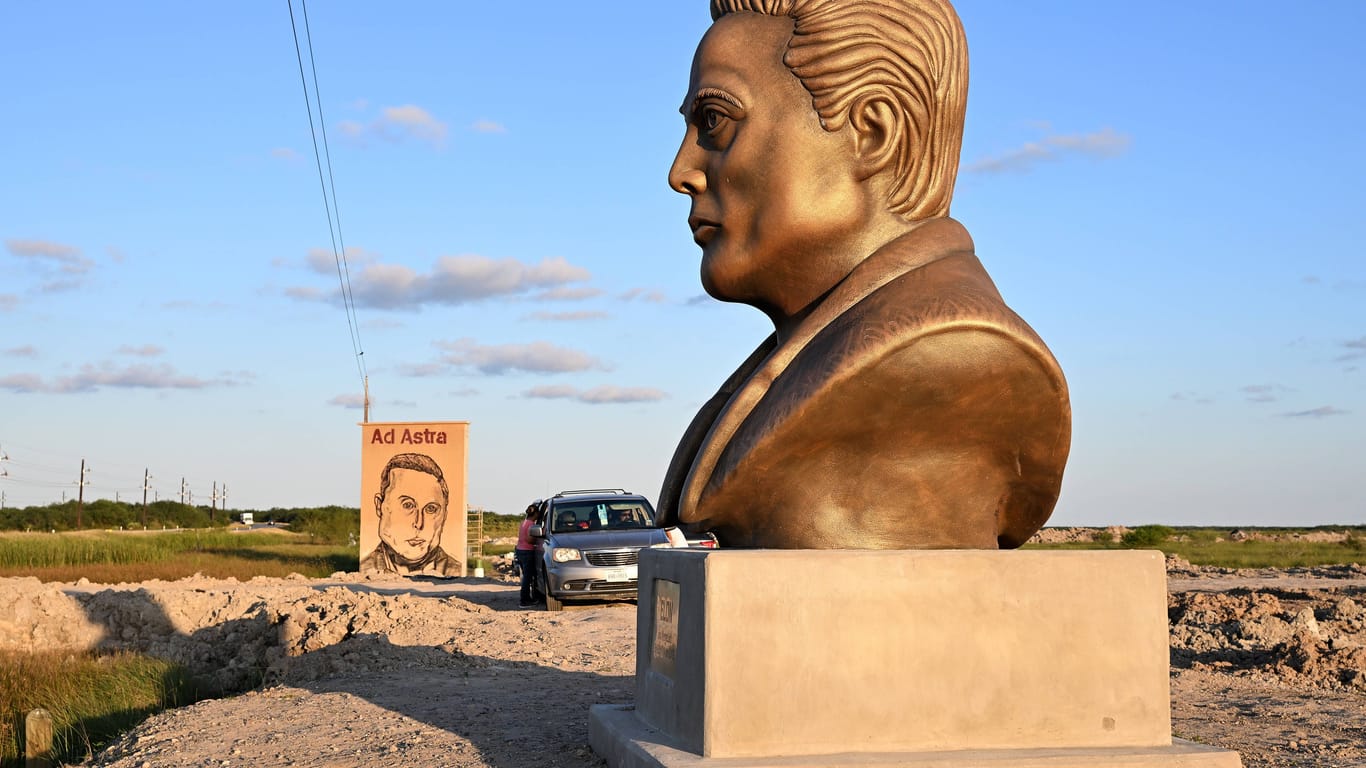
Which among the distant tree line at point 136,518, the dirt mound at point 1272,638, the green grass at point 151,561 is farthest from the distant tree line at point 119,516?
the dirt mound at point 1272,638

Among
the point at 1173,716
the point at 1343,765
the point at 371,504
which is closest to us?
the point at 1343,765

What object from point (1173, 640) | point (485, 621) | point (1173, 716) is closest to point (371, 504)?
point (485, 621)

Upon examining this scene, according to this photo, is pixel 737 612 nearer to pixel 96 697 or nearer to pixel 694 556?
pixel 694 556

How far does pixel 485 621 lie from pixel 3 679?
4.71 metres

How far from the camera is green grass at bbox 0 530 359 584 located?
886 inches

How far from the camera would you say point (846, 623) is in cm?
420

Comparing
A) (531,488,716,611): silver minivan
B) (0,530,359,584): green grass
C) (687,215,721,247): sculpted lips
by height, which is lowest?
(0,530,359,584): green grass

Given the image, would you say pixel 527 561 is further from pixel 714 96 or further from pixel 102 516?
pixel 102 516

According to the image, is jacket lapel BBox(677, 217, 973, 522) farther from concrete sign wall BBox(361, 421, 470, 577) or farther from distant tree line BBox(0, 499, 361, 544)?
distant tree line BBox(0, 499, 361, 544)

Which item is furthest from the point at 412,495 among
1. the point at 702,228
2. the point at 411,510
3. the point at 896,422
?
the point at 896,422

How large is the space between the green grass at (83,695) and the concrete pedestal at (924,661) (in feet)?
23.3

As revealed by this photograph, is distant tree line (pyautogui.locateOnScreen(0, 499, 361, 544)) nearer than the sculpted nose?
No

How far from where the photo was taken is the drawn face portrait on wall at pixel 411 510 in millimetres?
23203

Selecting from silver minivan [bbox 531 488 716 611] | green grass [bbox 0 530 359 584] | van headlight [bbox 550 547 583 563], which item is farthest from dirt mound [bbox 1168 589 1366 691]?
green grass [bbox 0 530 359 584]
